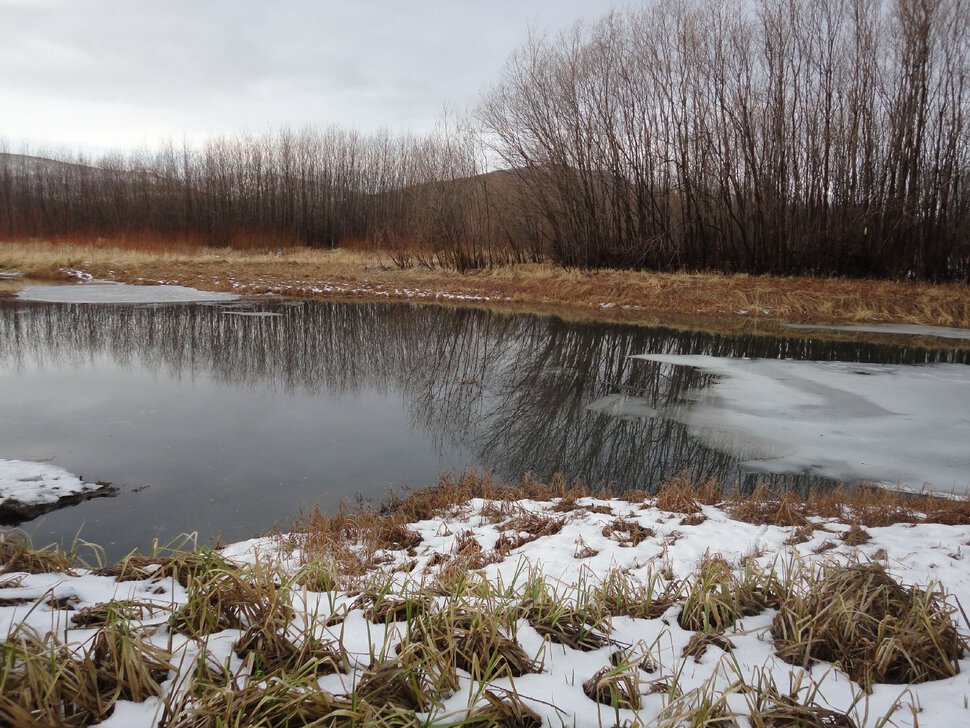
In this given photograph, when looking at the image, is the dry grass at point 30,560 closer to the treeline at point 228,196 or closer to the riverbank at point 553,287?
the riverbank at point 553,287

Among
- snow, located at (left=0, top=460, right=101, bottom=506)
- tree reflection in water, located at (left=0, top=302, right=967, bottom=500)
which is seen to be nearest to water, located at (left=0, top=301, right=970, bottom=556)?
tree reflection in water, located at (left=0, top=302, right=967, bottom=500)

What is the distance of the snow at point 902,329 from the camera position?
559 inches

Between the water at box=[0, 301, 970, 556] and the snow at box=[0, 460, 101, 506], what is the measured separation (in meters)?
0.18

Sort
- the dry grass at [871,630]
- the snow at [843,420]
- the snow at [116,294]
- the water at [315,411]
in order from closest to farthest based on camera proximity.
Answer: the dry grass at [871,630] < the water at [315,411] < the snow at [843,420] < the snow at [116,294]

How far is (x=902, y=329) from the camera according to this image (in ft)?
48.7

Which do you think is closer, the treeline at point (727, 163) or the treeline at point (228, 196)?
the treeline at point (727, 163)

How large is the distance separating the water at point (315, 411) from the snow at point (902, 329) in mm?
1907

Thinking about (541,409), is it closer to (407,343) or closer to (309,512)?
(309,512)

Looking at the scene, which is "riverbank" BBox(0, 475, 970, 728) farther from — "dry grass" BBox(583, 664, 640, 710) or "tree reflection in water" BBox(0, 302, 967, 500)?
"tree reflection in water" BBox(0, 302, 967, 500)

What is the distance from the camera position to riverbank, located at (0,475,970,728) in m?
1.93

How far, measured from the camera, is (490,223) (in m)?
26.2

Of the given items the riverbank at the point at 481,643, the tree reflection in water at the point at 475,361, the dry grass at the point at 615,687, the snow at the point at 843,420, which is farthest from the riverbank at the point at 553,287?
the dry grass at the point at 615,687

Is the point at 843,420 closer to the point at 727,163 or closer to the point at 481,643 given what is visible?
the point at 481,643

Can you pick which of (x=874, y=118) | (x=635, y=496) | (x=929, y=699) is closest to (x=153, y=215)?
(x=874, y=118)
